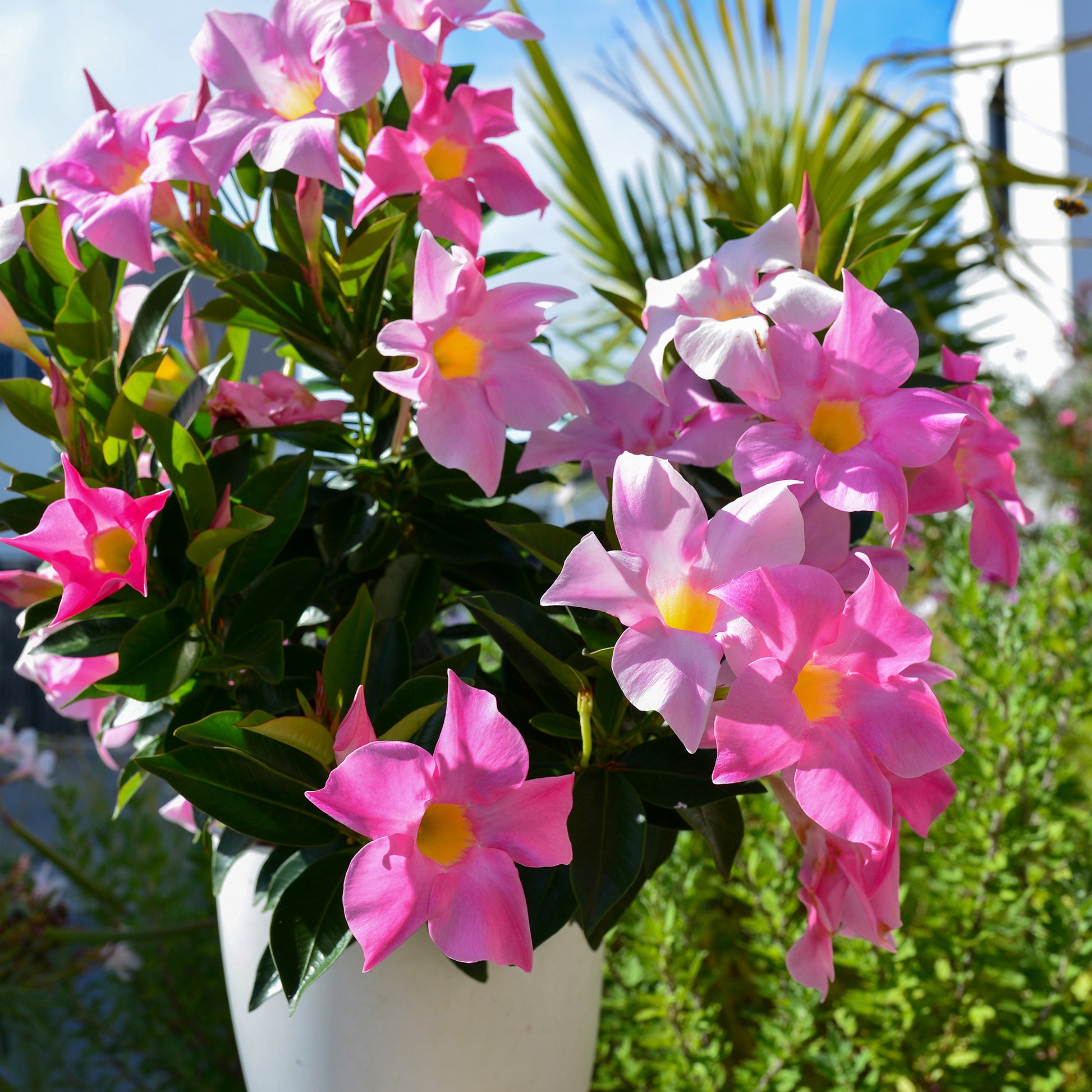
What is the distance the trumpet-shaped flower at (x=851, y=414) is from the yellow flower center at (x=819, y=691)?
0.21 feet

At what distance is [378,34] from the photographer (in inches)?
16.8

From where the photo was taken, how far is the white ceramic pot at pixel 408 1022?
0.48m

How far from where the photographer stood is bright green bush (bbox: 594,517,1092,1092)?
0.88 m

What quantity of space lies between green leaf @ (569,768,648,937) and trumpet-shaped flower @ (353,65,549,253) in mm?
287

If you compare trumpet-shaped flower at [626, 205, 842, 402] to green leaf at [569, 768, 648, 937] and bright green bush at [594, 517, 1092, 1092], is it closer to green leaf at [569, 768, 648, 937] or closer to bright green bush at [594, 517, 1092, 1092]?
green leaf at [569, 768, 648, 937]

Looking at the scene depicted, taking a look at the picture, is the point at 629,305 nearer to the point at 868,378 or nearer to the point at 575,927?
the point at 868,378

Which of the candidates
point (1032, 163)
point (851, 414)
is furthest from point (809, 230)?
point (1032, 163)

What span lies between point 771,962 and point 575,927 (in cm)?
56

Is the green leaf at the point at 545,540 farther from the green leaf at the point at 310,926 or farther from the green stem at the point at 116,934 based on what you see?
the green stem at the point at 116,934

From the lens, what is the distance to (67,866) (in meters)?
1.15

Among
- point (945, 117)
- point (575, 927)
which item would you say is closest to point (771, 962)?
point (575, 927)

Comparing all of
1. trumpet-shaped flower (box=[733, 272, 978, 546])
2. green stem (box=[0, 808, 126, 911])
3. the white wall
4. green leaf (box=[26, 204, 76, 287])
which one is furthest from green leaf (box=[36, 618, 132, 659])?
the white wall

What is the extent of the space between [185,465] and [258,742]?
0.15 m

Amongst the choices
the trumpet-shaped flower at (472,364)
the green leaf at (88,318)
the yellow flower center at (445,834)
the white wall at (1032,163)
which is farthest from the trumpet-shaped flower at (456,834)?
the white wall at (1032,163)
